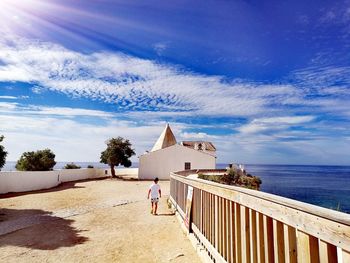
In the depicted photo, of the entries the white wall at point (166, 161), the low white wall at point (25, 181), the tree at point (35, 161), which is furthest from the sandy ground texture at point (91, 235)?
the white wall at point (166, 161)

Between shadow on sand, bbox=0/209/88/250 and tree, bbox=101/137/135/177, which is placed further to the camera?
tree, bbox=101/137/135/177

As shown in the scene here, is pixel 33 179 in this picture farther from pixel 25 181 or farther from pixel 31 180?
pixel 25 181

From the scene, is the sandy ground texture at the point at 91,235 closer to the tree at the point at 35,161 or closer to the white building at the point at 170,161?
the tree at the point at 35,161

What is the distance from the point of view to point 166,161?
41.8 meters

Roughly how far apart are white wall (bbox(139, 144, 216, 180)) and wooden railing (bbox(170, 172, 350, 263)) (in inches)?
1412

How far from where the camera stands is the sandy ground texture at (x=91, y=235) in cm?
673

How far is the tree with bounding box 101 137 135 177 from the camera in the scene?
42.2 metres

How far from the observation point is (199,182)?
699 centimetres

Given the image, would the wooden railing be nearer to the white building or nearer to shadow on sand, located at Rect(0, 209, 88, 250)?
shadow on sand, located at Rect(0, 209, 88, 250)

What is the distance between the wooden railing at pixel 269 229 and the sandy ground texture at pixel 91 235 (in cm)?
162

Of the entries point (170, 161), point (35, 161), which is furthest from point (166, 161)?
point (35, 161)

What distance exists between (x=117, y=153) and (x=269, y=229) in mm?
40632

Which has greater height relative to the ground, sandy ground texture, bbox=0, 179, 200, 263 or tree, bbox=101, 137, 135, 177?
tree, bbox=101, 137, 135, 177

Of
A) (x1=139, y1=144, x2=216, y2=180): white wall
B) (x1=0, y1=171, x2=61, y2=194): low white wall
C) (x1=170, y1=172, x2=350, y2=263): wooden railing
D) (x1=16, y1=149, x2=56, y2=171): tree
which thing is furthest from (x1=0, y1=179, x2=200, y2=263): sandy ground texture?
(x1=139, y1=144, x2=216, y2=180): white wall
